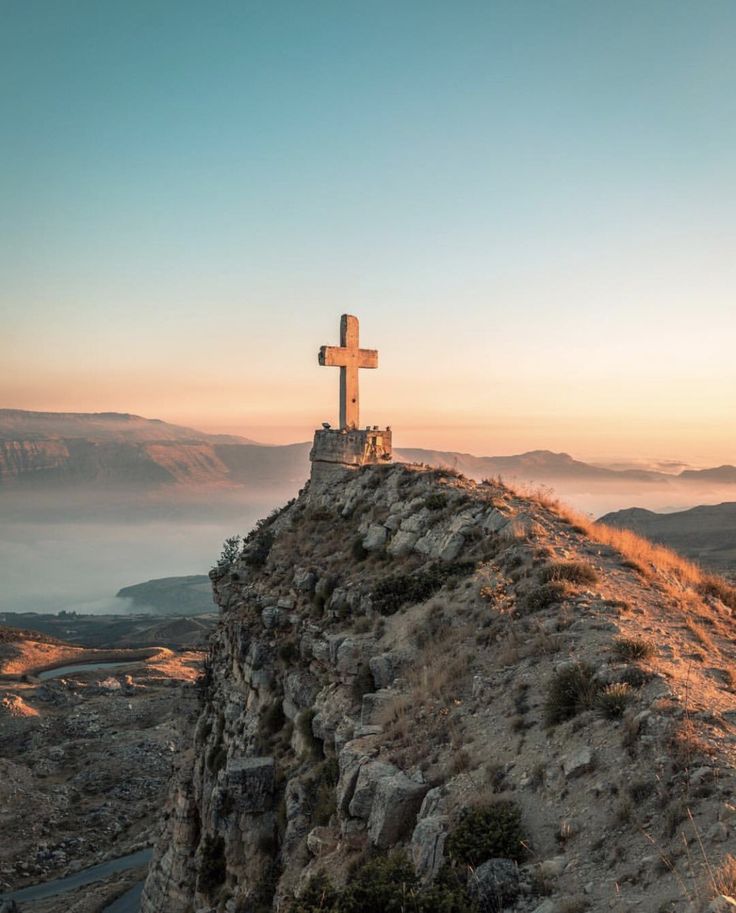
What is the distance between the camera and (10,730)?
194 feet

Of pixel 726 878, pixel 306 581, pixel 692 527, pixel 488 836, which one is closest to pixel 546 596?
pixel 488 836

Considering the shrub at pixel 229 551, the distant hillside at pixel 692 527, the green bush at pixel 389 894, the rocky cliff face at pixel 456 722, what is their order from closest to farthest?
the green bush at pixel 389 894
the rocky cliff face at pixel 456 722
the shrub at pixel 229 551
the distant hillside at pixel 692 527

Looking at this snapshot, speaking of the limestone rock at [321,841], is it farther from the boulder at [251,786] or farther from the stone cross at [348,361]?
the stone cross at [348,361]

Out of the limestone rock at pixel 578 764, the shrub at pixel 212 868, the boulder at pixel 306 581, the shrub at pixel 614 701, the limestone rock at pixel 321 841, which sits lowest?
the shrub at pixel 212 868

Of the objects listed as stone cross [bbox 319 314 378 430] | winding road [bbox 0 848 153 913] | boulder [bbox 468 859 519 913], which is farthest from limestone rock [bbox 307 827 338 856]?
winding road [bbox 0 848 153 913]

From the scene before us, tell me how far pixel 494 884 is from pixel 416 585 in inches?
383

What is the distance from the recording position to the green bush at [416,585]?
57.4ft

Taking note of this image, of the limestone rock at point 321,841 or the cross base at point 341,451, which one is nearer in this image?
the limestone rock at point 321,841

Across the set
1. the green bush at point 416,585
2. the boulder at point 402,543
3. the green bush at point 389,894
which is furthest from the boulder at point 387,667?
the green bush at point 389,894

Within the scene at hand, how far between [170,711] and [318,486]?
4916cm

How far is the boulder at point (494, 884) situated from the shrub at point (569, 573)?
24.9 ft

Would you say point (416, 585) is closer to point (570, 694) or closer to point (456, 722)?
point (456, 722)

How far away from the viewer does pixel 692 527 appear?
3519 inches

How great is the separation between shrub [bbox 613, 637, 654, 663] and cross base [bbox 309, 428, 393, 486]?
644 inches
